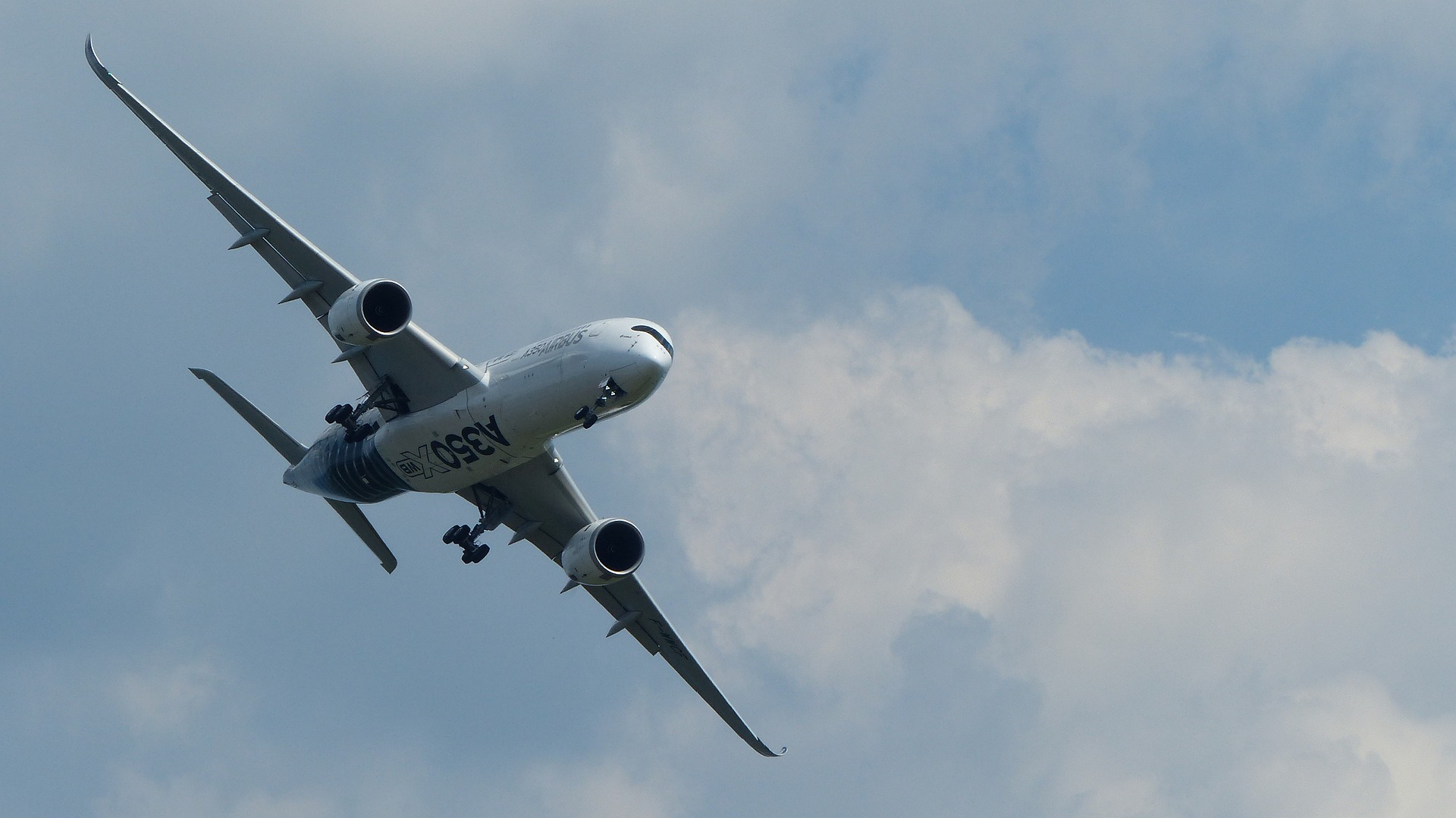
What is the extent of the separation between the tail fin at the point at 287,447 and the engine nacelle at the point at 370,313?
9270 mm

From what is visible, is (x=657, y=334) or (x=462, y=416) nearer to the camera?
(x=657, y=334)

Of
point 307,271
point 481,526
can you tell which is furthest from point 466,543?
point 307,271

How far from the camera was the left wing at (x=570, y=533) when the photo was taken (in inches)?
2057

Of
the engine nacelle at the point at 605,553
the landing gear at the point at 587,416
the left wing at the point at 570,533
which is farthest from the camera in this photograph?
the left wing at the point at 570,533

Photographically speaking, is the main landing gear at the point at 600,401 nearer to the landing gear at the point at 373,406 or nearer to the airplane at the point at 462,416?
the airplane at the point at 462,416

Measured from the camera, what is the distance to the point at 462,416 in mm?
45906

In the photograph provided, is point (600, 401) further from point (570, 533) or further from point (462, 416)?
point (570, 533)

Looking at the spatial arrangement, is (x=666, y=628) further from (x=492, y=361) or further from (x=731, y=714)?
(x=492, y=361)

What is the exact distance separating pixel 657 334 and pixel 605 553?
33.2 feet

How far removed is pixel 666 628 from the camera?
181 ft

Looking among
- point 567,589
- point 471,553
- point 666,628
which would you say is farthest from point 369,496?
point 666,628

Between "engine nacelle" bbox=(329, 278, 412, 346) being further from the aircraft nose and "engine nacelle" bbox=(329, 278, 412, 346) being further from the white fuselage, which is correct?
the aircraft nose

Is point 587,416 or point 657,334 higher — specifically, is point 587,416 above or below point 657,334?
below

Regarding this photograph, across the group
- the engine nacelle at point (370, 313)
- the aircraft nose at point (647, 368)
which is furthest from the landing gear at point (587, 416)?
the engine nacelle at point (370, 313)
